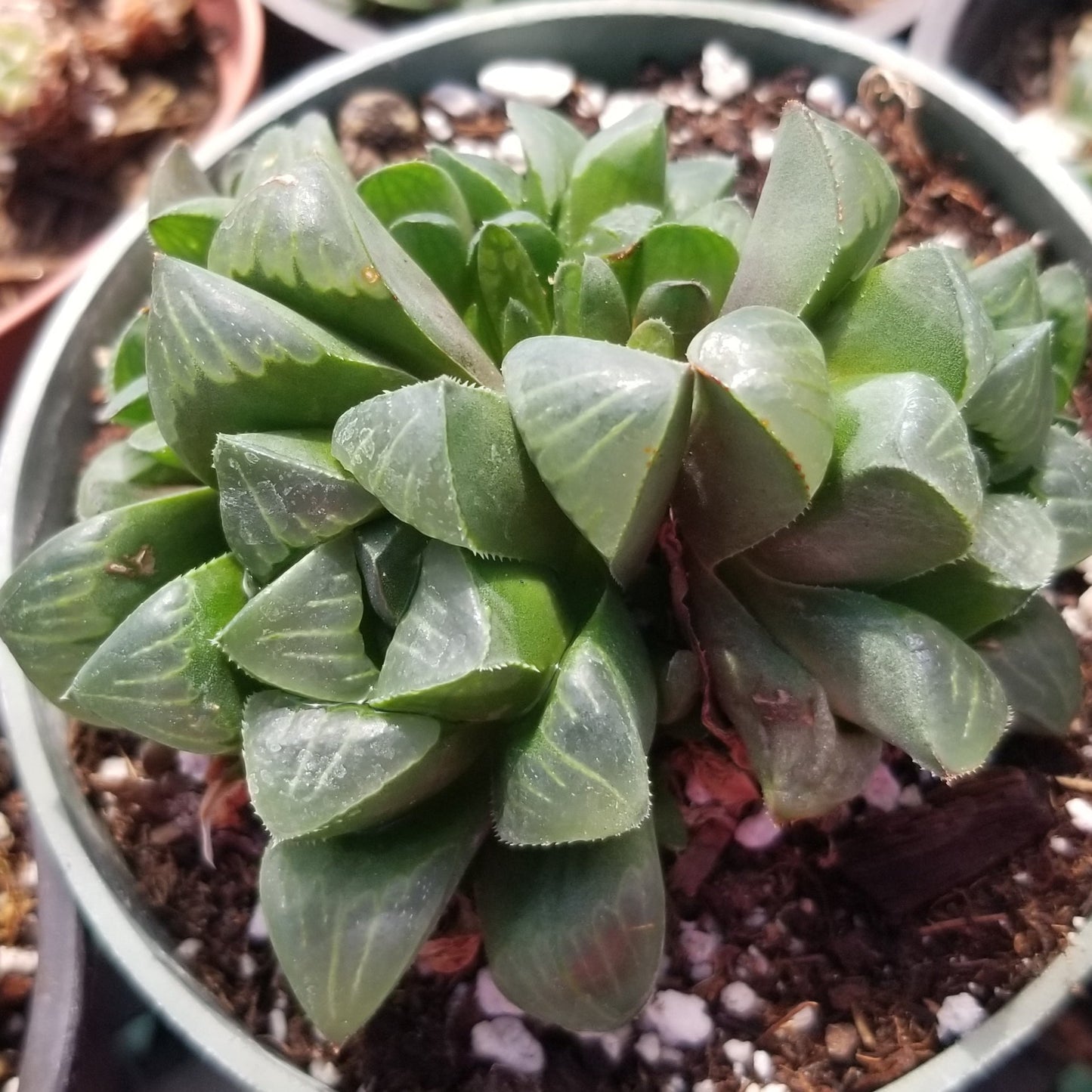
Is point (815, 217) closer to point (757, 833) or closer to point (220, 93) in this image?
point (757, 833)

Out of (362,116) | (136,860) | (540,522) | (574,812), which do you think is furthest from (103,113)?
(574,812)

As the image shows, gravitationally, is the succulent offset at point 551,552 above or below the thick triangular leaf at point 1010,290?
below

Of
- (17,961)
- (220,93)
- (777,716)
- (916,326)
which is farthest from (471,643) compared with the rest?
(220,93)

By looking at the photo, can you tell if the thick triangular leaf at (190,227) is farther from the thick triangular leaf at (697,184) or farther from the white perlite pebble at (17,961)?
the white perlite pebble at (17,961)

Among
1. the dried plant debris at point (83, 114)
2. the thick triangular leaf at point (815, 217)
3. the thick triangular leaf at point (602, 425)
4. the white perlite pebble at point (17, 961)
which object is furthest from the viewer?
the dried plant debris at point (83, 114)

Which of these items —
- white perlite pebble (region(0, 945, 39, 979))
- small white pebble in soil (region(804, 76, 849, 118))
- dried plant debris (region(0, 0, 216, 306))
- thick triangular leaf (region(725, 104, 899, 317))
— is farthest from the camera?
dried plant debris (region(0, 0, 216, 306))

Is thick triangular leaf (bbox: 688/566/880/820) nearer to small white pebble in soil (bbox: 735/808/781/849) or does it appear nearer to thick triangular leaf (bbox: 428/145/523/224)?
small white pebble in soil (bbox: 735/808/781/849)

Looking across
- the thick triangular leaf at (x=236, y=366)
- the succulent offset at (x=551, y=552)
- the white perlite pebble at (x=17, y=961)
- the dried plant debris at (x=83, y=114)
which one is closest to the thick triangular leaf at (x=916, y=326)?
the succulent offset at (x=551, y=552)

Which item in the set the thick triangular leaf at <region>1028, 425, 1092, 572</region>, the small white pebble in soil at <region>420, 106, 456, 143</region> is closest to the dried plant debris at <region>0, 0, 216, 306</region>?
the small white pebble in soil at <region>420, 106, 456, 143</region>
